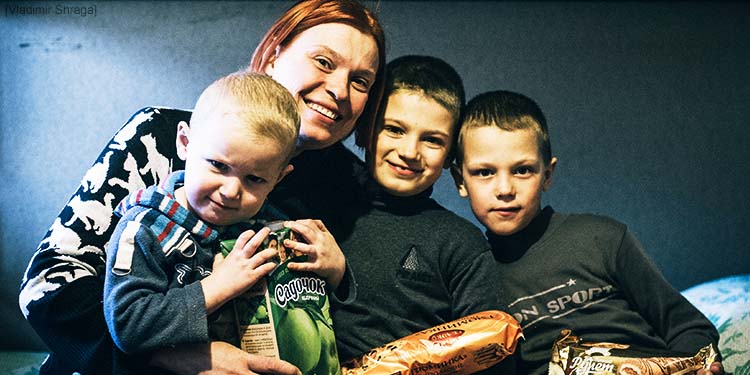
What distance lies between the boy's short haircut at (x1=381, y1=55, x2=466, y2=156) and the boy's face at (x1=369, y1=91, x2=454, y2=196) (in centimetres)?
2

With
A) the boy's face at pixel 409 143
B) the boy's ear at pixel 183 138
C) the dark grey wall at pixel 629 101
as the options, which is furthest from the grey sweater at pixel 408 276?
the dark grey wall at pixel 629 101

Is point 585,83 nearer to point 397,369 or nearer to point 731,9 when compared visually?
point 731,9

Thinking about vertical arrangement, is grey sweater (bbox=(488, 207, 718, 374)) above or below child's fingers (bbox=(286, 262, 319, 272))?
below

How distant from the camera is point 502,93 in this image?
1.77 m

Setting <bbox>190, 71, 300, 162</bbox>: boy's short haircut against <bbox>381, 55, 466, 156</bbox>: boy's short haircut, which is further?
<bbox>381, 55, 466, 156</bbox>: boy's short haircut

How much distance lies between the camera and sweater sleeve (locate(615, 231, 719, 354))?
1.62 m

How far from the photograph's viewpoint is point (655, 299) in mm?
1636

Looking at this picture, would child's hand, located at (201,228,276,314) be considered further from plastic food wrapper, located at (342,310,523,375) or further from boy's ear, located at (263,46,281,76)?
boy's ear, located at (263,46,281,76)

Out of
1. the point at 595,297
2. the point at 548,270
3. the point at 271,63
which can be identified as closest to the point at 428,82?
the point at 271,63

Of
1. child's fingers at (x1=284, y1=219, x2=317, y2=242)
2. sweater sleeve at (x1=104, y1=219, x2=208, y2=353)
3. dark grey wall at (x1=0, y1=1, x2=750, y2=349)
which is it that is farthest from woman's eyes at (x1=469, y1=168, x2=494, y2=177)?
dark grey wall at (x1=0, y1=1, x2=750, y2=349)

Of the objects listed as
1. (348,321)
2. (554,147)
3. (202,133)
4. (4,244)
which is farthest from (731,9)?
(4,244)

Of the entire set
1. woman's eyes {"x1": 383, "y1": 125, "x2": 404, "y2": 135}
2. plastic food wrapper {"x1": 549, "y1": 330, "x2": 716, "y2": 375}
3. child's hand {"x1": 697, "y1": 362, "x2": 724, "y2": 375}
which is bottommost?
child's hand {"x1": 697, "y1": 362, "x2": 724, "y2": 375}

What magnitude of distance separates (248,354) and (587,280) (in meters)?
0.82

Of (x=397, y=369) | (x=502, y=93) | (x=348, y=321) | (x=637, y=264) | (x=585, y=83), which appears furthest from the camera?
(x=585, y=83)
